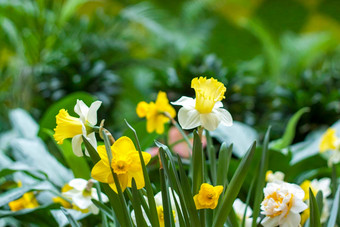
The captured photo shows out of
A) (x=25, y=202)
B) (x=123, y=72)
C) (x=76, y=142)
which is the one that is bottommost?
Answer: (x=123, y=72)

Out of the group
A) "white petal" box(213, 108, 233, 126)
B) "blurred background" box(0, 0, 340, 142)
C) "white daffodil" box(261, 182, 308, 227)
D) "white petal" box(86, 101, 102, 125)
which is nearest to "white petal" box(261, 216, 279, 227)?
"white daffodil" box(261, 182, 308, 227)

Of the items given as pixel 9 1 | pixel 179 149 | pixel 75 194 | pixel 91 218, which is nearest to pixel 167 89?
pixel 179 149

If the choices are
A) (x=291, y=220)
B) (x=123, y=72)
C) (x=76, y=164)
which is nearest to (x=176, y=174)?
(x=291, y=220)

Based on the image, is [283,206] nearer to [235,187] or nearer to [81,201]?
[235,187]

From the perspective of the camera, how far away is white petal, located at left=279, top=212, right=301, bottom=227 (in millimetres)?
397

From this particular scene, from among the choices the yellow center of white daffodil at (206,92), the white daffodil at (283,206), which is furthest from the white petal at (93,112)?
the white daffodil at (283,206)

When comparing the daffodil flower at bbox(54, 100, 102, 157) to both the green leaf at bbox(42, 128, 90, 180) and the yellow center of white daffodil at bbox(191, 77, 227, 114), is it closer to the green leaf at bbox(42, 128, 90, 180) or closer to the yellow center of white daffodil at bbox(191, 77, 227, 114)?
the yellow center of white daffodil at bbox(191, 77, 227, 114)

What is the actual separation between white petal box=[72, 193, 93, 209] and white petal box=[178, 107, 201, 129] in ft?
0.61

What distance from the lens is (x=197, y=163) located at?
395 mm

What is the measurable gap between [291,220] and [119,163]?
0.20 m

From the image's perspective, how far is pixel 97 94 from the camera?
1.35 meters

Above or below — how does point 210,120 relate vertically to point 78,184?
above

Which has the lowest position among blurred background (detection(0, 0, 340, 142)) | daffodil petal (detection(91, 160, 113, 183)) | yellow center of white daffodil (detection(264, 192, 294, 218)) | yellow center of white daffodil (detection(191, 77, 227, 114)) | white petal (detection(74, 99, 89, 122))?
blurred background (detection(0, 0, 340, 142))

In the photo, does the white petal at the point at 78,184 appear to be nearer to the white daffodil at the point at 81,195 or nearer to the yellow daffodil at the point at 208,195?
the white daffodil at the point at 81,195
